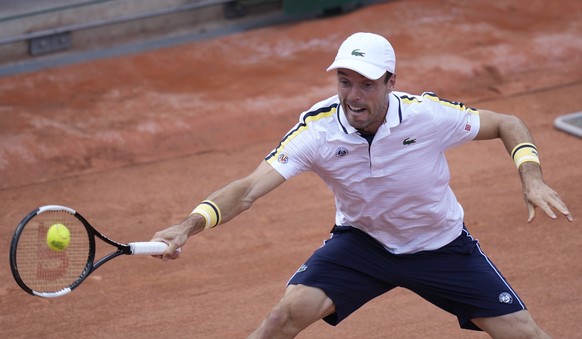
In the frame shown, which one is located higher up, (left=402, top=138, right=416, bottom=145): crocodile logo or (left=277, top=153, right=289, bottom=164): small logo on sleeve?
(left=402, top=138, right=416, bottom=145): crocodile logo

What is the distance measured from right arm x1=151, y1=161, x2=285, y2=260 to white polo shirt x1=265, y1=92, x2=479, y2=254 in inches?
3.4

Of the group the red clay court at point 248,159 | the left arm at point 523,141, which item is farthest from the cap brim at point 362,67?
the red clay court at point 248,159

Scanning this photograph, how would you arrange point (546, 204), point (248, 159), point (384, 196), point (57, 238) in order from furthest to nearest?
point (248, 159) → point (384, 196) → point (546, 204) → point (57, 238)

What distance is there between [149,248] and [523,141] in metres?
2.32

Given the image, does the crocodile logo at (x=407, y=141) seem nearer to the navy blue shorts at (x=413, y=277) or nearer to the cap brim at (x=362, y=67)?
the cap brim at (x=362, y=67)

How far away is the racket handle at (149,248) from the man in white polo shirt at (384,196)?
0.28m

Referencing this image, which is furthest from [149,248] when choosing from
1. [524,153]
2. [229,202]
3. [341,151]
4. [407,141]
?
[524,153]

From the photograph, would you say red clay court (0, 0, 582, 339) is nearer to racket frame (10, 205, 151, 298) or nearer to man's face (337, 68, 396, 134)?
racket frame (10, 205, 151, 298)

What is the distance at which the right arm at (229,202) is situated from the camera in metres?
5.39

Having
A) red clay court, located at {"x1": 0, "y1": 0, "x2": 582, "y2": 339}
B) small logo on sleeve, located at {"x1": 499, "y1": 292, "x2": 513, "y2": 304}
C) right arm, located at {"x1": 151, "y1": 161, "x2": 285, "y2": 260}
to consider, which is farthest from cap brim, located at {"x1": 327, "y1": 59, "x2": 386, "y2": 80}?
red clay court, located at {"x1": 0, "y1": 0, "x2": 582, "y2": 339}

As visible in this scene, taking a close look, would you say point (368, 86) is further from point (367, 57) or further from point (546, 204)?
point (546, 204)

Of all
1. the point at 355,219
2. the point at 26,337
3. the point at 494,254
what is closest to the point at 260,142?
the point at 494,254

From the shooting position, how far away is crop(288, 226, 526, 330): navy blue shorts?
5855 millimetres

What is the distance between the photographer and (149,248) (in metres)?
5.29
